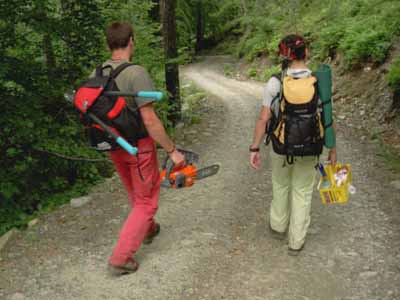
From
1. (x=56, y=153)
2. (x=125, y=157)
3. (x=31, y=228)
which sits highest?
(x=125, y=157)

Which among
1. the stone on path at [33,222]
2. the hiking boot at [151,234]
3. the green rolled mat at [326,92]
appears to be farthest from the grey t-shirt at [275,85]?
the stone on path at [33,222]

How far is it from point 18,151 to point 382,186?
515 centimetres

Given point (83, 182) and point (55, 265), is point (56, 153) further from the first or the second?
point (55, 265)

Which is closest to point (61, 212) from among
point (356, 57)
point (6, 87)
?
point (6, 87)

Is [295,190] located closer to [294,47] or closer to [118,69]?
[294,47]

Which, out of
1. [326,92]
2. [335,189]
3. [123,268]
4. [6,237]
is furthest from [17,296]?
[326,92]

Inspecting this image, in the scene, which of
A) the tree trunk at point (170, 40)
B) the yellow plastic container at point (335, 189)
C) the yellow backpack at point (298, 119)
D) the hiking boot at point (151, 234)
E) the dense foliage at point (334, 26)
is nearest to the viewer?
the yellow backpack at point (298, 119)

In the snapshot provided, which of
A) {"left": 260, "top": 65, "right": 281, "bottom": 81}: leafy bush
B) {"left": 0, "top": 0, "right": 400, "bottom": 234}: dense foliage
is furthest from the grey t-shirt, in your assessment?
{"left": 260, "top": 65, "right": 281, "bottom": 81}: leafy bush

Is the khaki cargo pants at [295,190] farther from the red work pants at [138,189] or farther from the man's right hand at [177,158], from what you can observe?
the red work pants at [138,189]

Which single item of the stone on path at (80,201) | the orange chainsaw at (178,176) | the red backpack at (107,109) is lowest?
the stone on path at (80,201)

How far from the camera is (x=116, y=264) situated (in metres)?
4.34

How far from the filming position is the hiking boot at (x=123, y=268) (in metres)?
4.37

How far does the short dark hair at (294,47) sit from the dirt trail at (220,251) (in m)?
2.11

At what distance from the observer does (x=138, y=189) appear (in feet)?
14.0
